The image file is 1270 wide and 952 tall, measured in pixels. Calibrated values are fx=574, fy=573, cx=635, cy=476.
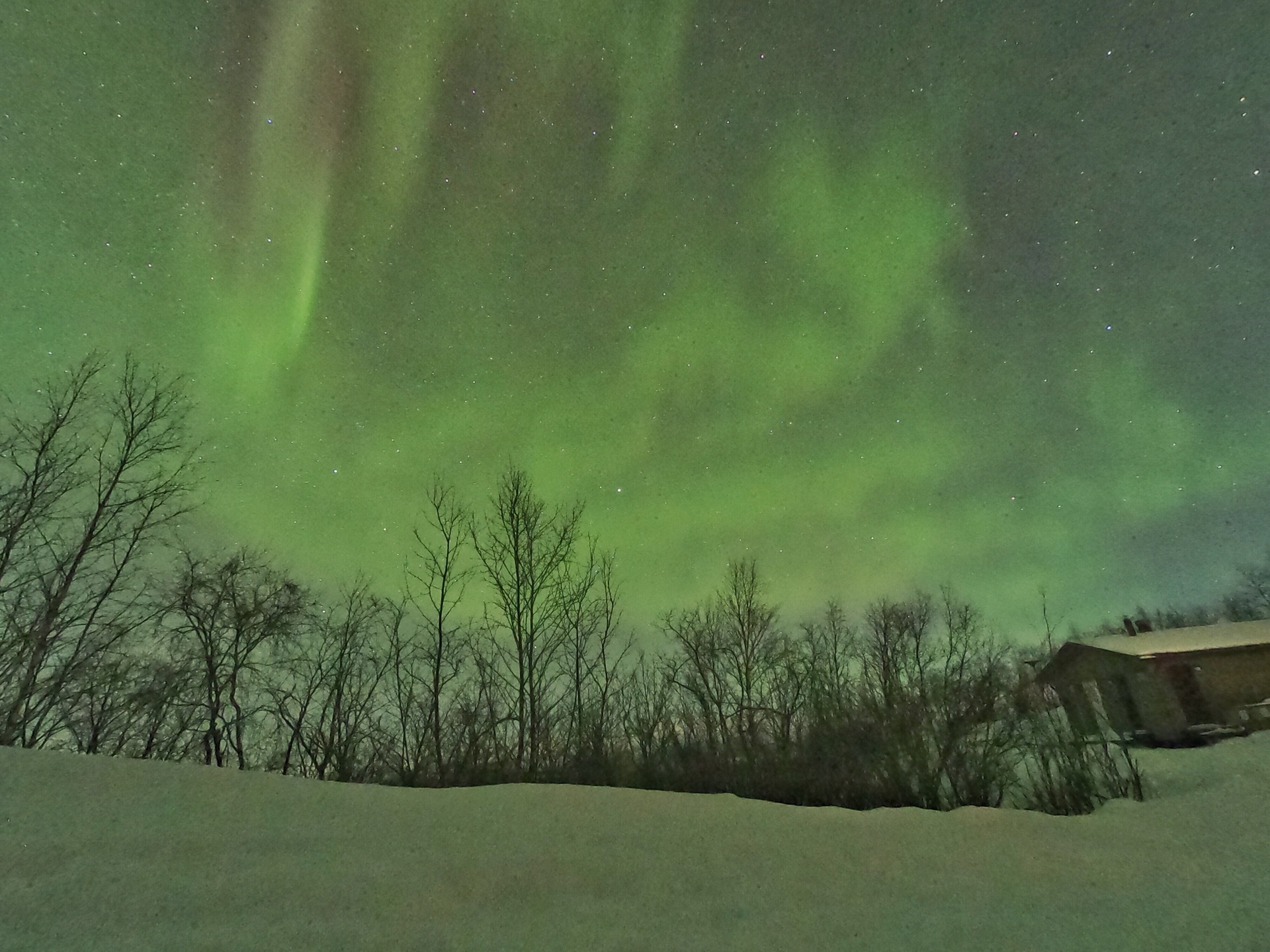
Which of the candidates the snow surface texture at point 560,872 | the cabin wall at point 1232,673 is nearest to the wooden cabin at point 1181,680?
the cabin wall at point 1232,673

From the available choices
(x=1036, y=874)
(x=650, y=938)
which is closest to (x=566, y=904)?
(x=650, y=938)

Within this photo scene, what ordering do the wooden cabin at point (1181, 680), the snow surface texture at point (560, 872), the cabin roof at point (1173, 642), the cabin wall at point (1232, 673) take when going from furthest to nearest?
the cabin roof at point (1173, 642) < the cabin wall at point (1232, 673) < the wooden cabin at point (1181, 680) < the snow surface texture at point (560, 872)

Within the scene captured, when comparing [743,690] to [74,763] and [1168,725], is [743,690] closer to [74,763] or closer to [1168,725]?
[1168,725]

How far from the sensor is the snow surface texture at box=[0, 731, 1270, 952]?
3.46 metres

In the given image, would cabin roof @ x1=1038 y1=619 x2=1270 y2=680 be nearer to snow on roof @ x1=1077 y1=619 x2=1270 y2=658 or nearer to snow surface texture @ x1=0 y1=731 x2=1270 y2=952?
snow on roof @ x1=1077 y1=619 x2=1270 y2=658

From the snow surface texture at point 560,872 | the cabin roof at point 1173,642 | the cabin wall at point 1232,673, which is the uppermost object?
the cabin roof at point 1173,642

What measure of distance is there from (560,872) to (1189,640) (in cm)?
2991

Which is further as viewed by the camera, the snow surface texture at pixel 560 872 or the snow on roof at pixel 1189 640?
the snow on roof at pixel 1189 640

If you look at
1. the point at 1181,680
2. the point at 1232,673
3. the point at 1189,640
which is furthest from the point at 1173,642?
the point at 1181,680

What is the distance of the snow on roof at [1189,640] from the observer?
21608 millimetres

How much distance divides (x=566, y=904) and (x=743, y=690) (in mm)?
16616

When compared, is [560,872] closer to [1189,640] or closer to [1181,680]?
[1181,680]

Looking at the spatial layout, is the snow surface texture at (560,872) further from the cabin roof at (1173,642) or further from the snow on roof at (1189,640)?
the snow on roof at (1189,640)

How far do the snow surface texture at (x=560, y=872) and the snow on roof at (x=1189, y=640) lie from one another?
21449mm
